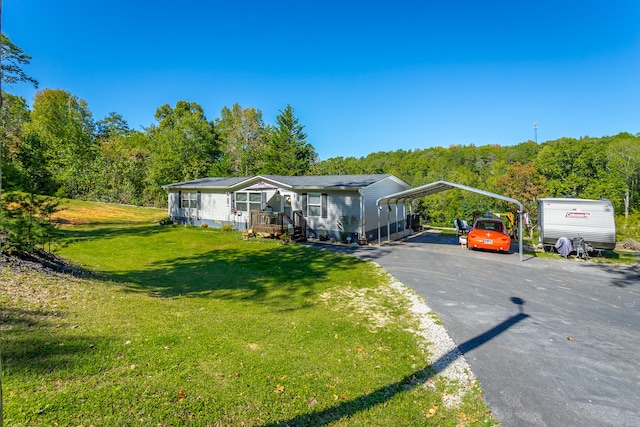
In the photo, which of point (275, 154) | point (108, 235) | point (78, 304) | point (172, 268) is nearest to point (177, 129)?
point (275, 154)

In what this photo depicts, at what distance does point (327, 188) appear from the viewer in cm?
1659

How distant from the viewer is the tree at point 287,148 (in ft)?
140

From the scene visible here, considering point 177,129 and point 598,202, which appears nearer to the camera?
point 598,202

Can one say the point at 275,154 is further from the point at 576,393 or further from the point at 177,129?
the point at 576,393

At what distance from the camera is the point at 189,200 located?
23.0 m

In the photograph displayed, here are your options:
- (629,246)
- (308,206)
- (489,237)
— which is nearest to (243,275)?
Result: (308,206)

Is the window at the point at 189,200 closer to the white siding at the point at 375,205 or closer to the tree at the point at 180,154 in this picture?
the white siding at the point at 375,205

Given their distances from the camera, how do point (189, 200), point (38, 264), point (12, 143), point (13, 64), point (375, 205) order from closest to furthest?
point (38, 264), point (12, 143), point (375, 205), point (13, 64), point (189, 200)

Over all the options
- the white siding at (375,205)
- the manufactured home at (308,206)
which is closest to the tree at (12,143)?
the manufactured home at (308,206)

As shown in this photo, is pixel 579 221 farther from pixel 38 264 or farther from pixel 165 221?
pixel 165 221

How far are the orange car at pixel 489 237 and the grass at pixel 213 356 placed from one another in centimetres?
738

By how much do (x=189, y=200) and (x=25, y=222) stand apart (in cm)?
1625

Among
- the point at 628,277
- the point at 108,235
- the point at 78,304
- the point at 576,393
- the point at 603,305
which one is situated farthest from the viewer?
the point at 108,235

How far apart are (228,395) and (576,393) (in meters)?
4.46
